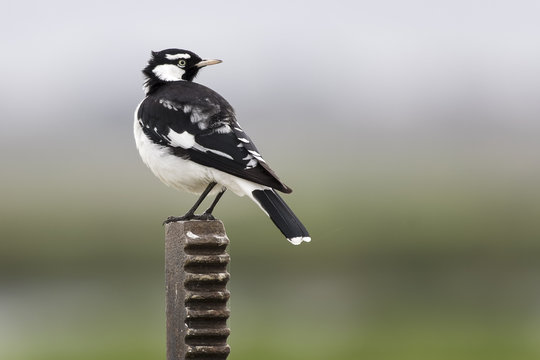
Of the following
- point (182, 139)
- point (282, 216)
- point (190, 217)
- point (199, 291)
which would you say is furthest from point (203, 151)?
point (199, 291)

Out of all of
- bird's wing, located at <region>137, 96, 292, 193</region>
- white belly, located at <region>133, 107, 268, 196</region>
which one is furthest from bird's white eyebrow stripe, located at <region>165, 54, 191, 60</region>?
white belly, located at <region>133, 107, 268, 196</region>

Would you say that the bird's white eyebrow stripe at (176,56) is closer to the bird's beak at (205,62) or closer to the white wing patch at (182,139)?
the bird's beak at (205,62)

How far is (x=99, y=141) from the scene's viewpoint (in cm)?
10575

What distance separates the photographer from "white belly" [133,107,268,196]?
9875mm

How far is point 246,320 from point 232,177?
38.2 m

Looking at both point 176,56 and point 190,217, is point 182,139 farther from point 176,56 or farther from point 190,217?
point 176,56

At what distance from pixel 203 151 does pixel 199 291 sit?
4.46ft

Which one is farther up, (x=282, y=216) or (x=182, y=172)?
(x=182, y=172)

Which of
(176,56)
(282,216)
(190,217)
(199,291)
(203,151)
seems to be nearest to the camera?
(199,291)

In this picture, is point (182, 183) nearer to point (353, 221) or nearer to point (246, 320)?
point (246, 320)

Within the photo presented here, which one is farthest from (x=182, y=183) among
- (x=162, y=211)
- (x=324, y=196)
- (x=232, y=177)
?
(x=324, y=196)

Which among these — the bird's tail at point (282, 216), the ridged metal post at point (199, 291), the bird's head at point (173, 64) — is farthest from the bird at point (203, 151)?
the ridged metal post at point (199, 291)

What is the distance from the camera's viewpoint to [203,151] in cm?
980

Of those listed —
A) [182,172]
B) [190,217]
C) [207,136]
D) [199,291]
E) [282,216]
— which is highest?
[207,136]
